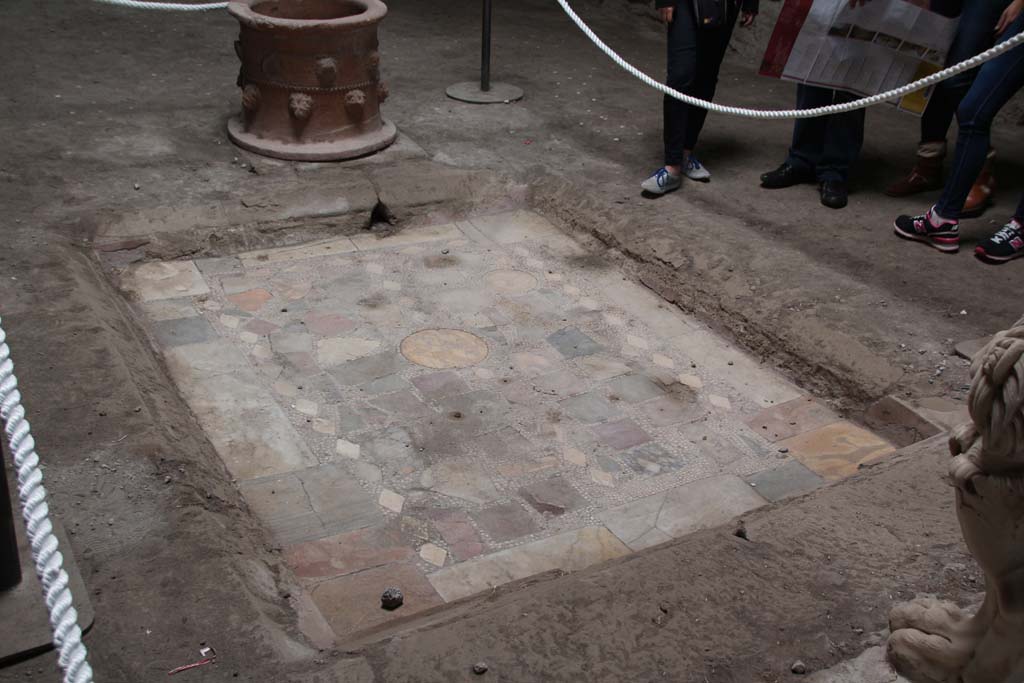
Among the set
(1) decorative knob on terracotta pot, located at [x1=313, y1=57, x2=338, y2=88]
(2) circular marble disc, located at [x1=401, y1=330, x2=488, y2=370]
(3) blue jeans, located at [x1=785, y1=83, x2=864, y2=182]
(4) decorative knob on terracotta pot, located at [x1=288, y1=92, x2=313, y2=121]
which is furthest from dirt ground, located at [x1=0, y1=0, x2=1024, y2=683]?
(2) circular marble disc, located at [x1=401, y1=330, x2=488, y2=370]

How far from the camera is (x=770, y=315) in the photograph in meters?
4.87

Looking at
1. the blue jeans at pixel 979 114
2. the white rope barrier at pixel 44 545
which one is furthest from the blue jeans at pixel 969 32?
the white rope barrier at pixel 44 545

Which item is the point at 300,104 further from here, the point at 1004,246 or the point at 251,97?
the point at 1004,246

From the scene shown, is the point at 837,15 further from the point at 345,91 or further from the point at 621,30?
the point at 621,30

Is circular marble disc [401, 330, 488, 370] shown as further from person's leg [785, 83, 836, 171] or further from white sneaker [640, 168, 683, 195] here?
person's leg [785, 83, 836, 171]

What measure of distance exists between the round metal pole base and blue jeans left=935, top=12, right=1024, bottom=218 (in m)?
3.14

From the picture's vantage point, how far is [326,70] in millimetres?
6062

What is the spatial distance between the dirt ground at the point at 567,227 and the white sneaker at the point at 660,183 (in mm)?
69

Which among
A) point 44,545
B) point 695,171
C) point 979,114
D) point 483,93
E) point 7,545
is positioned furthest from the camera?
point 483,93

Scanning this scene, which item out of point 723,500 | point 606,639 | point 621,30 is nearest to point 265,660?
point 606,639

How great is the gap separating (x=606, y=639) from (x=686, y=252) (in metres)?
2.89

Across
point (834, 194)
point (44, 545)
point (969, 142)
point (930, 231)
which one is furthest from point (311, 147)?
point (44, 545)

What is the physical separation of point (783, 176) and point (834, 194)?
13.9 inches

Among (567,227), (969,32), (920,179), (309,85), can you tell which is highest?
(969,32)
